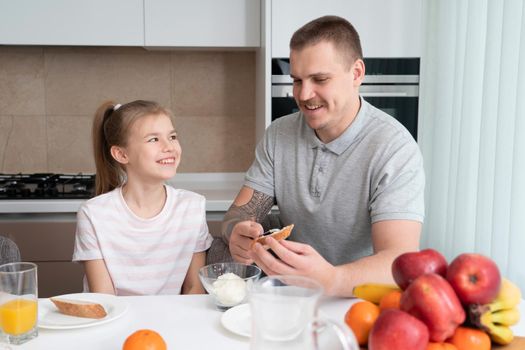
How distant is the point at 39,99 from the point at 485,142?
2.30m

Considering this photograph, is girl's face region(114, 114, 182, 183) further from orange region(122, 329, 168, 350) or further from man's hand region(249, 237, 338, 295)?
orange region(122, 329, 168, 350)

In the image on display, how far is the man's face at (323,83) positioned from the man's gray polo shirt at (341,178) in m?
0.08

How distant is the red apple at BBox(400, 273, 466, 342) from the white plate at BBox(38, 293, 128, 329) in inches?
24.5

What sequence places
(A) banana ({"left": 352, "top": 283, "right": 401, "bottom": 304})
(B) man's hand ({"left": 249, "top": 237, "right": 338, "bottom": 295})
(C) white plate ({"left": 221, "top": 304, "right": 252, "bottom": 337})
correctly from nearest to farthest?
(A) banana ({"left": 352, "top": 283, "right": 401, "bottom": 304}) < (C) white plate ({"left": 221, "top": 304, "right": 252, "bottom": 337}) < (B) man's hand ({"left": 249, "top": 237, "right": 338, "bottom": 295})

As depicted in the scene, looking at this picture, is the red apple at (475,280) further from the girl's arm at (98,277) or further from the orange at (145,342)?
the girl's arm at (98,277)

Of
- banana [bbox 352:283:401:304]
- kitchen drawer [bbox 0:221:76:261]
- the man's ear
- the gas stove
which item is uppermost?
the man's ear

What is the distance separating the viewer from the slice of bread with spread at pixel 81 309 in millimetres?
1193

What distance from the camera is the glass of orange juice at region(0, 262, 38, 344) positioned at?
1071 mm

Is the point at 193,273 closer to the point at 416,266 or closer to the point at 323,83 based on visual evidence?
the point at 323,83

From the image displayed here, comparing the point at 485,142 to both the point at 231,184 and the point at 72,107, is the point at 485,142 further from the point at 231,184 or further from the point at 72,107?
the point at 72,107

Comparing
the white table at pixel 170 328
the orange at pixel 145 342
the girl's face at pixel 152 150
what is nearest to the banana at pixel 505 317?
the white table at pixel 170 328

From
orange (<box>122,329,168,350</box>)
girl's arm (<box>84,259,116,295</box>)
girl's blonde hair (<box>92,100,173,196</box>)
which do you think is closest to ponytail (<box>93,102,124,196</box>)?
girl's blonde hair (<box>92,100,173,196</box>)

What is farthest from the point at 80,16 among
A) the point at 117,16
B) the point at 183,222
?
the point at 183,222

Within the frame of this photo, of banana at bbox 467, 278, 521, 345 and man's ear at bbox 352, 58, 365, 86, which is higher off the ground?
man's ear at bbox 352, 58, 365, 86
